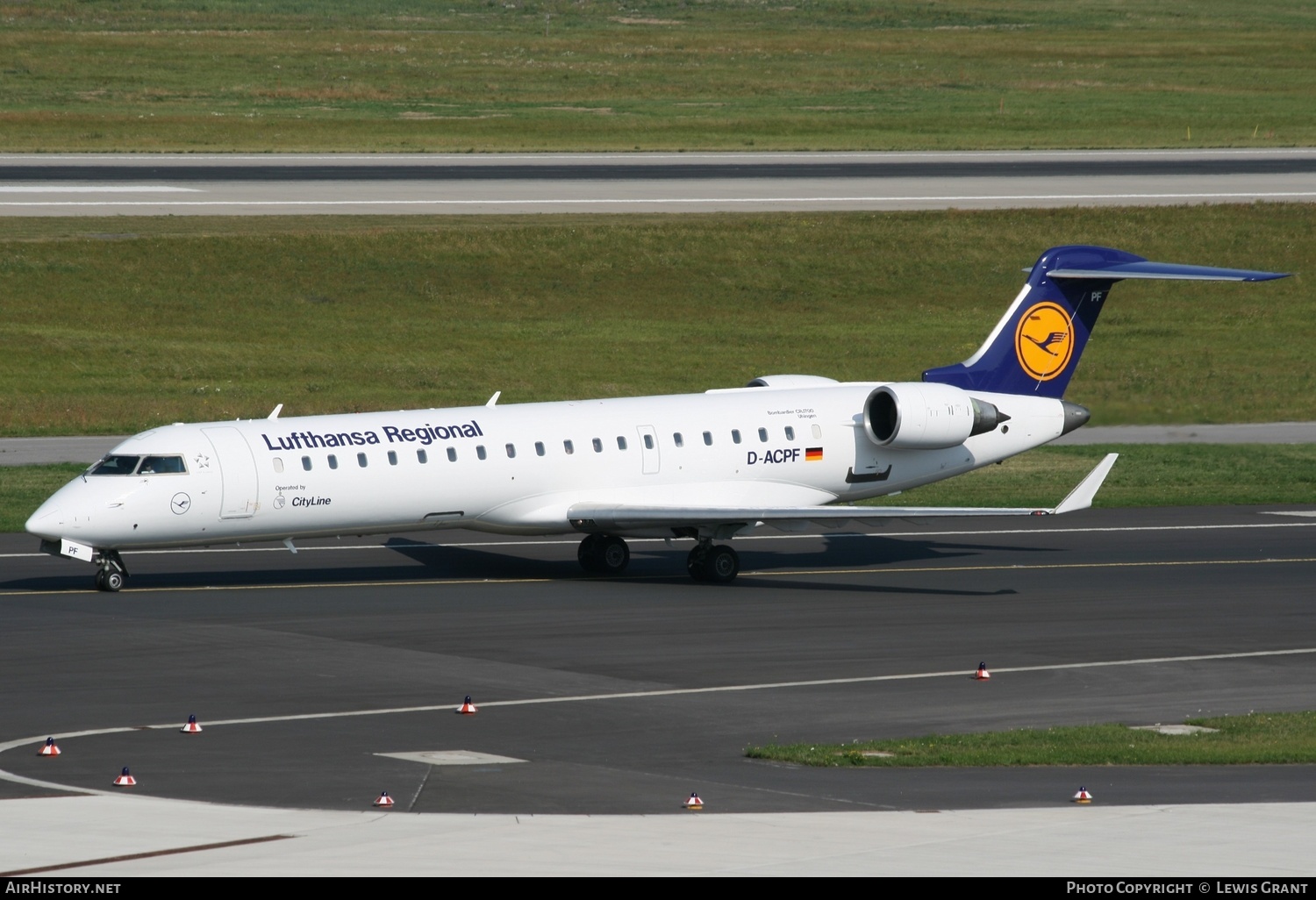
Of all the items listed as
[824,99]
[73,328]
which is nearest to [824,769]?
[73,328]

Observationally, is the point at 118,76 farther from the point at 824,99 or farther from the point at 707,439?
the point at 707,439

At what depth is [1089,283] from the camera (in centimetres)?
3809

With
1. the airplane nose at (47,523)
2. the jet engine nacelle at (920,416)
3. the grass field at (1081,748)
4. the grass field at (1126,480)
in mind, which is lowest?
the grass field at (1126,480)

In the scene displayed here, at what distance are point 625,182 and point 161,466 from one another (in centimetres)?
4565

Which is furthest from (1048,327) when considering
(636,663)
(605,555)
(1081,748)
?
(1081,748)

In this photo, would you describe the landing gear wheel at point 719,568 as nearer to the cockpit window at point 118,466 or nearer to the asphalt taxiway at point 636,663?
the asphalt taxiway at point 636,663

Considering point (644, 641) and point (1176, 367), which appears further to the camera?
point (1176, 367)

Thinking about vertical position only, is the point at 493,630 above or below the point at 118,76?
below

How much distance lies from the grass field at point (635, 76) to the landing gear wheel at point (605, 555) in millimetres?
53158

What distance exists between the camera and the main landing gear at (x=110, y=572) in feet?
103

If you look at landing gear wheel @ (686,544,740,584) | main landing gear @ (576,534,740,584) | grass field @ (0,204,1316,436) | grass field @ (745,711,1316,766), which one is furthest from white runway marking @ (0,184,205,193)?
grass field @ (745,711,1316,766)

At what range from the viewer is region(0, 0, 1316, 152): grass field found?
293ft

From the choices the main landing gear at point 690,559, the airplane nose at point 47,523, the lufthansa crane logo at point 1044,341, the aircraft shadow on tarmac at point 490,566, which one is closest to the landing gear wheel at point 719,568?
the main landing gear at point 690,559

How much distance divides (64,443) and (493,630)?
24.3 m
